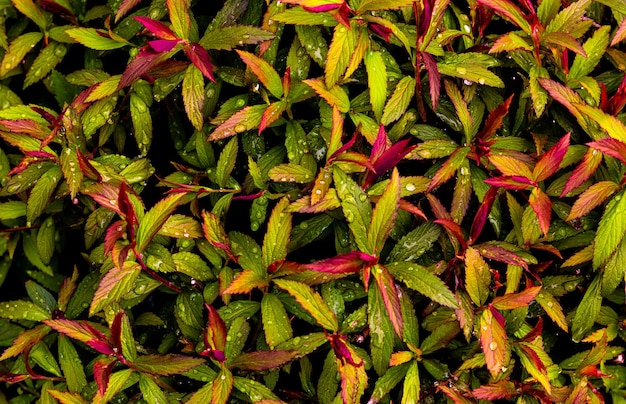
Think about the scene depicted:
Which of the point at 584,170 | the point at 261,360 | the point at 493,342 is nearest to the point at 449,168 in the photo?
the point at 584,170

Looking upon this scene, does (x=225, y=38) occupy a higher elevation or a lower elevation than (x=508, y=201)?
higher

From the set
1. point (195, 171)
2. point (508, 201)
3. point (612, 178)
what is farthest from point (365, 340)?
point (612, 178)

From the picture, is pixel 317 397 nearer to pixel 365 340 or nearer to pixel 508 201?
pixel 365 340

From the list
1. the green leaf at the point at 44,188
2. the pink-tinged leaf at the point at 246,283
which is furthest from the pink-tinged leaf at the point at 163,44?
the pink-tinged leaf at the point at 246,283

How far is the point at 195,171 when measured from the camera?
2.00m

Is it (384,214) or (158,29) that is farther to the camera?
(158,29)

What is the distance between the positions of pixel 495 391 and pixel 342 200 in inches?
26.6

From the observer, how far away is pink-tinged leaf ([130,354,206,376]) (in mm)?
1759

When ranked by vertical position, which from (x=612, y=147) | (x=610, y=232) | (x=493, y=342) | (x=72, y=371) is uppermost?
(x=612, y=147)

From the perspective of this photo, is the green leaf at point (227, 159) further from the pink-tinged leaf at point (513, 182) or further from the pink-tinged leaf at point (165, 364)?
the pink-tinged leaf at point (513, 182)

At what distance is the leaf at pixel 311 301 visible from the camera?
170 centimetres

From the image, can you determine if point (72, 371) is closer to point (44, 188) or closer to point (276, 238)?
point (44, 188)

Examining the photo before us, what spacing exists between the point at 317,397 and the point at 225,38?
108 cm

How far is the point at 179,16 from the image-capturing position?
1.83 meters
